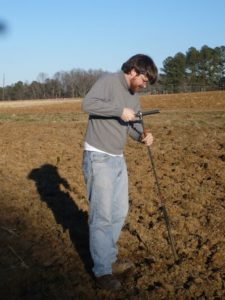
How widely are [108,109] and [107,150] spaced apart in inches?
18.2

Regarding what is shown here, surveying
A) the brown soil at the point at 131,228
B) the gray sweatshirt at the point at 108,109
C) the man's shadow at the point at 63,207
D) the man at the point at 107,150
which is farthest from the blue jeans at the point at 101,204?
the man's shadow at the point at 63,207

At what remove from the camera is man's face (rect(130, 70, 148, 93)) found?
14.8 feet

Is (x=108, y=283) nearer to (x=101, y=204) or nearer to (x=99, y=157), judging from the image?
(x=101, y=204)

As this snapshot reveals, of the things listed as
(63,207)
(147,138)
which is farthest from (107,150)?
(63,207)

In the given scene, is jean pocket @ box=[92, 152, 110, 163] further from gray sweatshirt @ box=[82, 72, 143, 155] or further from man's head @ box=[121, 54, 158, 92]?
man's head @ box=[121, 54, 158, 92]

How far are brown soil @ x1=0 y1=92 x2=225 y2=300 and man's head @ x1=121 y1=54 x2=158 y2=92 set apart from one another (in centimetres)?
196

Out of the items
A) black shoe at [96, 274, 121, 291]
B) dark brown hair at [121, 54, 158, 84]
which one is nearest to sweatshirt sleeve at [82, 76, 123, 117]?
dark brown hair at [121, 54, 158, 84]

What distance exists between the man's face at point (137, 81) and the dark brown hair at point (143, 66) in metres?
0.04

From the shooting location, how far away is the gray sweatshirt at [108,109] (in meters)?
4.34

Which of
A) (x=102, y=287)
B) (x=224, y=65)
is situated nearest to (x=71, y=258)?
(x=102, y=287)

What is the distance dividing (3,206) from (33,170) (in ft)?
10.2

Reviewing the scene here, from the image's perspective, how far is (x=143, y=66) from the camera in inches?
174

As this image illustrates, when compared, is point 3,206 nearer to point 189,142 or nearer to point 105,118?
point 105,118

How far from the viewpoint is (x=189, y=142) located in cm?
1321
